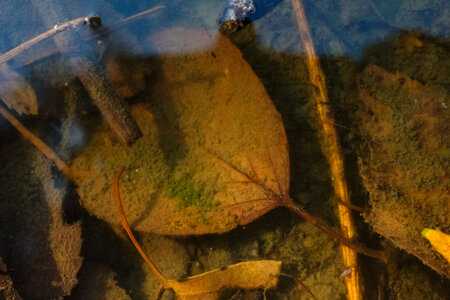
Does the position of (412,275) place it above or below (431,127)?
below

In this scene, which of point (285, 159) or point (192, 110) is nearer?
point (285, 159)

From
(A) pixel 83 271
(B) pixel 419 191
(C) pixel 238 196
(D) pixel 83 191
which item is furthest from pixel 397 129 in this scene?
(A) pixel 83 271

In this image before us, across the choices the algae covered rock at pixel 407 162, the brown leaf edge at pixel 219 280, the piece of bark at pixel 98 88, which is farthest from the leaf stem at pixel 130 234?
the algae covered rock at pixel 407 162

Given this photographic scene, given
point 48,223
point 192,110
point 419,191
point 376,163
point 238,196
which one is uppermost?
point 192,110

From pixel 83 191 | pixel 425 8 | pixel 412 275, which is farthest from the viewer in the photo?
pixel 425 8

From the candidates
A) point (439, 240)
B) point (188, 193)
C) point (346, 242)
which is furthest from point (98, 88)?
point (439, 240)

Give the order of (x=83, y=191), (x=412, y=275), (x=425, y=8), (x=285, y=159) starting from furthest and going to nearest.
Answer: (x=425, y=8) < (x=412, y=275) < (x=83, y=191) < (x=285, y=159)

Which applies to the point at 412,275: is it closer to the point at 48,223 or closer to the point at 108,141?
the point at 108,141

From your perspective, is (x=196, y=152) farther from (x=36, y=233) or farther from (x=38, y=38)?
(x=38, y=38)
